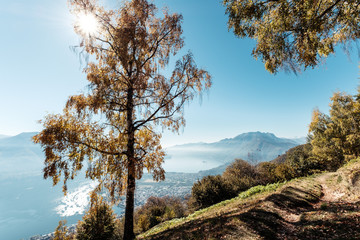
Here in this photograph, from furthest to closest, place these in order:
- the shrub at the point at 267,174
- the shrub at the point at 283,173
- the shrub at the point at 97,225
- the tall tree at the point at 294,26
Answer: the shrub at the point at 267,174 < the shrub at the point at 283,173 < the shrub at the point at 97,225 < the tall tree at the point at 294,26

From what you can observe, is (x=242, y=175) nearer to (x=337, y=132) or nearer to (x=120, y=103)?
(x=337, y=132)

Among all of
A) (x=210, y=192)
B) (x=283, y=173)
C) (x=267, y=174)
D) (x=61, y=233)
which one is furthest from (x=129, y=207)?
(x=267, y=174)

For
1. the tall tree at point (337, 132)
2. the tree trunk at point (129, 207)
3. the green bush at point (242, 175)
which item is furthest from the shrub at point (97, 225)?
the tall tree at point (337, 132)

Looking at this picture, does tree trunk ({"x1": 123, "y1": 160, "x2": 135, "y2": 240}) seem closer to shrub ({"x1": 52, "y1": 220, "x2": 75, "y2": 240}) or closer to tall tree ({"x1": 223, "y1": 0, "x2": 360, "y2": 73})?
shrub ({"x1": 52, "y1": 220, "x2": 75, "y2": 240})

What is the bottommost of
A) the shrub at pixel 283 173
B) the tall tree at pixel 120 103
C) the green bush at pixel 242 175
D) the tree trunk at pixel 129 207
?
the green bush at pixel 242 175

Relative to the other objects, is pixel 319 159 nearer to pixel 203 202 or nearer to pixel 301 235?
pixel 203 202

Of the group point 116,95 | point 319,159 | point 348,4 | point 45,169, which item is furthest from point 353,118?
point 45,169

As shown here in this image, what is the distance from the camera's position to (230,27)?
18.4 ft

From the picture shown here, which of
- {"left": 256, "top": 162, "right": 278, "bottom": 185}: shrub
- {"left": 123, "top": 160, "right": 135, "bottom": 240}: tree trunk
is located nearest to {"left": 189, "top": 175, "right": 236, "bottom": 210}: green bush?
{"left": 256, "top": 162, "right": 278, "bottom": 185}: shrub

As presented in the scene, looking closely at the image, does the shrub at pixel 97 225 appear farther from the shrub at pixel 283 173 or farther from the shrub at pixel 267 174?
the shrub at pixel 267 174

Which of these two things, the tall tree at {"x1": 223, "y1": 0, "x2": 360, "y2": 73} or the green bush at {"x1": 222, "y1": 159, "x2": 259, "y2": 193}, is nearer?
the tall tree at {"x1": 223, "y1": 0, "x2": 360, "y2": 73}

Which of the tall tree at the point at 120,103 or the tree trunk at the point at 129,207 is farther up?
the tall tree at the point at 120,103

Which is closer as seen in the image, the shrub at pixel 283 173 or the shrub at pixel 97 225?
the shrub at pixel 97 225

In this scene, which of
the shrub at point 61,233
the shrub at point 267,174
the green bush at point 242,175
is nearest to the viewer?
the shrub at point 61,233
